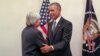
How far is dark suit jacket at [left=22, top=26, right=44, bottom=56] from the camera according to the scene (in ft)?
9.13

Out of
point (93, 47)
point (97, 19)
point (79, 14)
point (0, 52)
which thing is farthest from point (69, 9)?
point (0, 52)

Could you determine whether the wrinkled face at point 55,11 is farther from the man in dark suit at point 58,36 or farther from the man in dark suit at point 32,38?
the man in dark suit at point 32,38

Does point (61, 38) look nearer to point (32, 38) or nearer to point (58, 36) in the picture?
Result: point (58, 36)

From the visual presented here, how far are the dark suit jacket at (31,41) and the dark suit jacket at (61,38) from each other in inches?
14.3

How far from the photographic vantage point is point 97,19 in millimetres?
4027

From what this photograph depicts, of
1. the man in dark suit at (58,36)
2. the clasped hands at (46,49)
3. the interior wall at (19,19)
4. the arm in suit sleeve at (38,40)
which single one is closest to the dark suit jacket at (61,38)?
the man in dark suit at (58,36)

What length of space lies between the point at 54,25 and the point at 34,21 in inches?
24.9

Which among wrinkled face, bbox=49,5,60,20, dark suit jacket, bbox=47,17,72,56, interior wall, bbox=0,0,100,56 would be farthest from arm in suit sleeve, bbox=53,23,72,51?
interior wall, bbox=0,0,100,56

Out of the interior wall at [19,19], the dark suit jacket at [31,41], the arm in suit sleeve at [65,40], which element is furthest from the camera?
the interior wall at [19,19]

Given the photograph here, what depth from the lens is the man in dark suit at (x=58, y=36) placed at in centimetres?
312

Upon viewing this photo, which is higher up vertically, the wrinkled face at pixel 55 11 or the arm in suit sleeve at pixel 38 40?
the wrinkled face at pixel 55 11

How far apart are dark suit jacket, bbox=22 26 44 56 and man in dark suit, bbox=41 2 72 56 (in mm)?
249

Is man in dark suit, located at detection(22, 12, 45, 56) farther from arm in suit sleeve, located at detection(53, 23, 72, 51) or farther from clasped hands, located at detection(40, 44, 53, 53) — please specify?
arm in suit sleeve, located at detection(53, 23, 72, 51)

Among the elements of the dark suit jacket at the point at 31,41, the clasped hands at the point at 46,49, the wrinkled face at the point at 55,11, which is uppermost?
the wrinkled face at the point at 55,11
